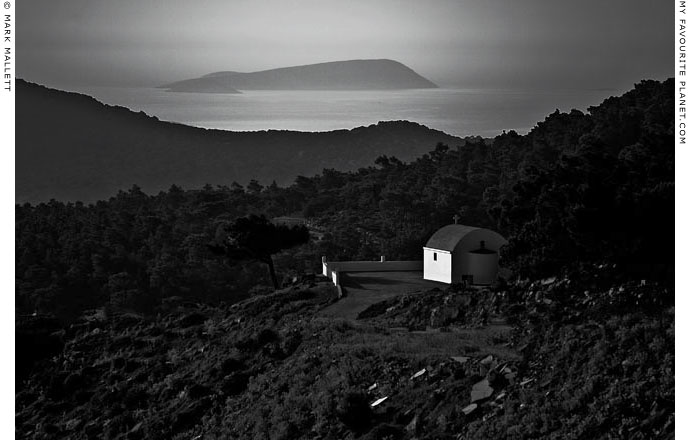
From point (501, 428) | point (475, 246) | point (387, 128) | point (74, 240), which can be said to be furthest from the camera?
point (387, 128)

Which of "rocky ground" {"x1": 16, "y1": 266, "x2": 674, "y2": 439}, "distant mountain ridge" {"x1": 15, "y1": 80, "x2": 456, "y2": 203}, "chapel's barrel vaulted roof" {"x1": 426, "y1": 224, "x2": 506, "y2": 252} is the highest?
"distant mountain ridge" {"x1": 15, "y1": 80, "x2": 456, "y2": 203}

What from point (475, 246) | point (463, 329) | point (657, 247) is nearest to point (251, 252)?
point (475, 246)

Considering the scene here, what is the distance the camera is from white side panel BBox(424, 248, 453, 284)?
3553cm

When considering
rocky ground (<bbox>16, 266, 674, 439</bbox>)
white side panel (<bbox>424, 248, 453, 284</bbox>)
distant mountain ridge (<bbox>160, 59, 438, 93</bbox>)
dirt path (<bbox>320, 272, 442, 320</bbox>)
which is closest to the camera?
rocky ground (<bbox>16, 266, 674, 439</bbox>)

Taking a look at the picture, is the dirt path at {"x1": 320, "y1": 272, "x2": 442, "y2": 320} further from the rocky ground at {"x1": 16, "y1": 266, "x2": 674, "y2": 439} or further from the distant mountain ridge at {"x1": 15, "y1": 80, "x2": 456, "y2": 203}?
the distant mountain ridge at {"x1": 15, "y1": 80, "x2": 456, "y2": 203}

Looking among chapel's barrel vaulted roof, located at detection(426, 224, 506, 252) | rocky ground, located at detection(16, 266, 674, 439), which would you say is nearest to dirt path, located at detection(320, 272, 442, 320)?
rocky ground, located at detection(16, 266, 674, 439)

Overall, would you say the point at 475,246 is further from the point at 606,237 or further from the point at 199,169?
the point at 199,169

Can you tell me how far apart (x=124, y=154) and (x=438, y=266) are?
16286 centimetres

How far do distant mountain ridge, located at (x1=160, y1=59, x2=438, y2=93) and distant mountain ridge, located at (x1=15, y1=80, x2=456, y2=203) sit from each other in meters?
119

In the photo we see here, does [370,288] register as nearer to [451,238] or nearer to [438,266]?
[438,266]

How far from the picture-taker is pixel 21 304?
219ft

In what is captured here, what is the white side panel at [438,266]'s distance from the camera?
35.5m

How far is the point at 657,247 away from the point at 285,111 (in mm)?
42630

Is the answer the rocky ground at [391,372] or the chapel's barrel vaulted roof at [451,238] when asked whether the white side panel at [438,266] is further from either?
the rocky ground at [391,372]
